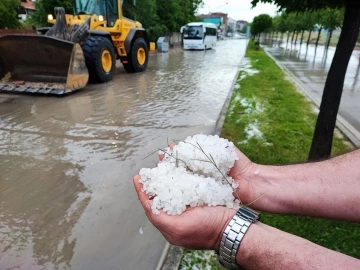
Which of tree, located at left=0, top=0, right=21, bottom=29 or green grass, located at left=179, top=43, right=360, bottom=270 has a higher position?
Result: tree, located at left=0, top=0, right=21, bottom=29

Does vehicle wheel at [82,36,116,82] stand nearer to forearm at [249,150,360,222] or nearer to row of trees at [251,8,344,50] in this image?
forearm at [249,150,360,222]

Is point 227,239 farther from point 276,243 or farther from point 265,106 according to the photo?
point 265,106

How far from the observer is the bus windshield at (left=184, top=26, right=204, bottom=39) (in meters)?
25.8

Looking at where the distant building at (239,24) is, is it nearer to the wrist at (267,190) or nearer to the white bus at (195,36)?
the white bus at (195,36)

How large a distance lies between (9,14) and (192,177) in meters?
17.5

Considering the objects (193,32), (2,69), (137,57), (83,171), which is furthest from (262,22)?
(83,171)

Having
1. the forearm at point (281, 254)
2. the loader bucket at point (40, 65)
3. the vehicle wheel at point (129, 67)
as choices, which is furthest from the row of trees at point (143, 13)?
the forearm at point (281, 254)

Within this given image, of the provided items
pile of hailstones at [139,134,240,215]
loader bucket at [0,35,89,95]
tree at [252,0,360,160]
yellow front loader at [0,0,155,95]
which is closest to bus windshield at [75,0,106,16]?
yellow front loader at [0,0,155,95]

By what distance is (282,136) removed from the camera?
15.2 ft

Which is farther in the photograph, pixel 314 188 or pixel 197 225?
pixel 314 188

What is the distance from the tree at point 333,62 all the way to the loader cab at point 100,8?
820 centimetres

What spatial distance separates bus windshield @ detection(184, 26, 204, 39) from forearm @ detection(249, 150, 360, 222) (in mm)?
25621

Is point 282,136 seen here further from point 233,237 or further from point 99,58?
point 99,58

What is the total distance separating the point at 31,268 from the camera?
2.27 meters
